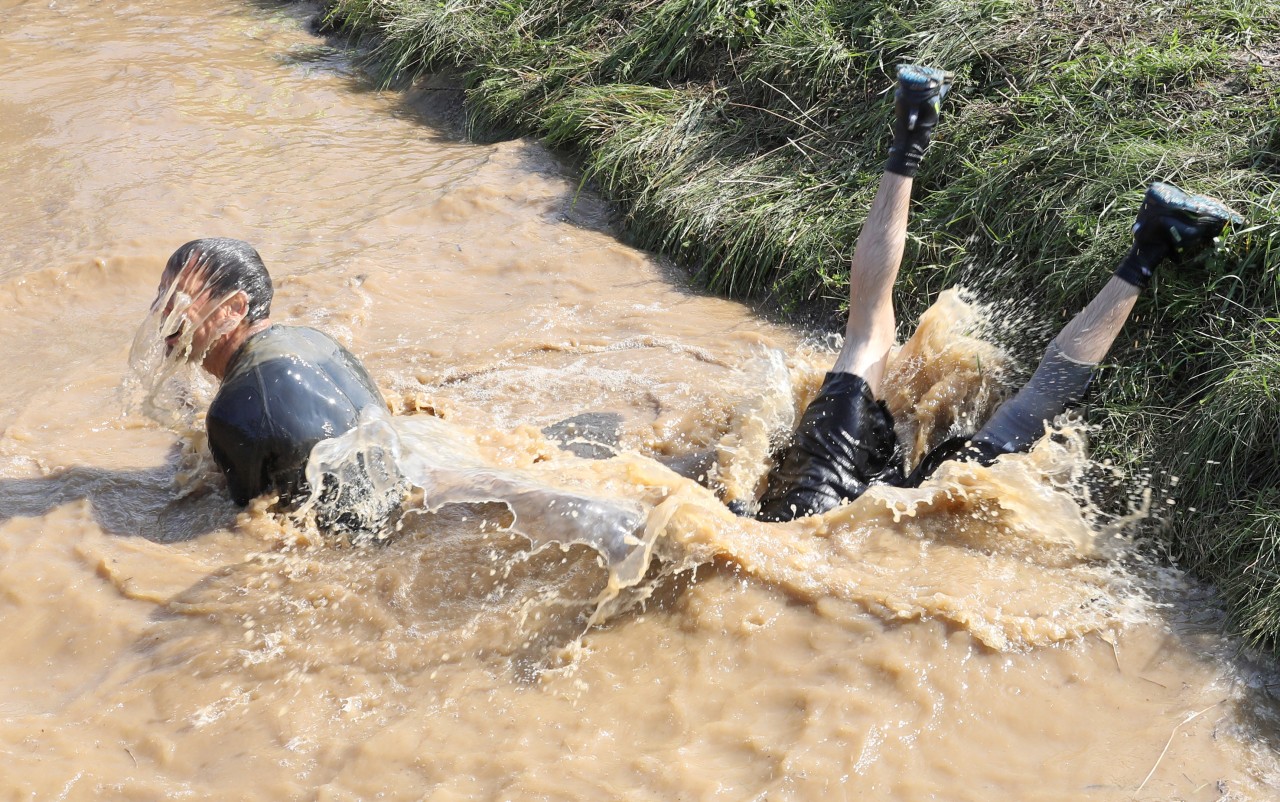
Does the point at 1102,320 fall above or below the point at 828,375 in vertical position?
above

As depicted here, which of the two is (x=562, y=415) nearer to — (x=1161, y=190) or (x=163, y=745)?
(x=163, y=745)

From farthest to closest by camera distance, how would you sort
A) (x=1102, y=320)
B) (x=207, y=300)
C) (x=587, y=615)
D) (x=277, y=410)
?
1. (x=1102, y=320)
2. (x=207, y=300)
3. (x=277, y=410)
4. (x=587, y=615)

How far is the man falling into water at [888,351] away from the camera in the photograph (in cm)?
355

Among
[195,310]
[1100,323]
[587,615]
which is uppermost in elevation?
[1100,323]

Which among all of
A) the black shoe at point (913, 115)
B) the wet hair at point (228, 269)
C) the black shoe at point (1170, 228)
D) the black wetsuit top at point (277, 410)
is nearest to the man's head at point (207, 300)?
the wet hair at point (228, 269)

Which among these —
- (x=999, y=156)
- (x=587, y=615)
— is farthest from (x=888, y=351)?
(x=587, y=615)

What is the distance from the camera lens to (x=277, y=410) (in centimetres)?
323

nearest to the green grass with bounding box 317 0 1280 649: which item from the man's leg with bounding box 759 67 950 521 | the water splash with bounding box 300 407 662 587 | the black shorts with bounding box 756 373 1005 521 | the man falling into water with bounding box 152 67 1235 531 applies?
the man falling into water with bounding box 152 67 1235 531

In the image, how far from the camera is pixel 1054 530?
3293 millimetres

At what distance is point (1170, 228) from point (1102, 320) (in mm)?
361

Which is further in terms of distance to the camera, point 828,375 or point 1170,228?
point 828,375

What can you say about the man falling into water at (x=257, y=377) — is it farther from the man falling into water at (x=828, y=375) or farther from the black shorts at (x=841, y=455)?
the black shorts at (x=841, y=455)

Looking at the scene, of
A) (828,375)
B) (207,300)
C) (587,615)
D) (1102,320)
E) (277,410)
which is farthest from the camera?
(828,375)

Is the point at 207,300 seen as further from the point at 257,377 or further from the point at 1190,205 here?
the point at 1190,205
